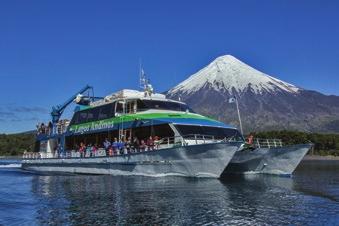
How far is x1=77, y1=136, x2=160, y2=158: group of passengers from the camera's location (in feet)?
118

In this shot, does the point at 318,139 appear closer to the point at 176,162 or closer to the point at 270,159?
the point at 270,159

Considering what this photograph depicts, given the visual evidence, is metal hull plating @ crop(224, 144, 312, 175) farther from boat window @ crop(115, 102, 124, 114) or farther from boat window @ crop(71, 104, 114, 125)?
boat window @ crop(71, 104, 114, 125)

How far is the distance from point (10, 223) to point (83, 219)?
2.57 m

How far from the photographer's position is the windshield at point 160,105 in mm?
40094

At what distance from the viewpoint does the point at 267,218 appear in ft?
64.0

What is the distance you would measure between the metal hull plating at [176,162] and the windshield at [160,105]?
460 cm

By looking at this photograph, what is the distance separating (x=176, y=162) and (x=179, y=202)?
35.0 feet

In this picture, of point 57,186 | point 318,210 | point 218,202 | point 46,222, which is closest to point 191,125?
point 57,186

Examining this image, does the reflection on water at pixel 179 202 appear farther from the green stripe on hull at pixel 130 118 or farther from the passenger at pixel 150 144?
the green stripe on hull at pixel 130 118

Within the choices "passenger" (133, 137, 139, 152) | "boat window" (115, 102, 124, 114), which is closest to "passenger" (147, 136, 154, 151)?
"passenger" (133, 137, 139, 152)

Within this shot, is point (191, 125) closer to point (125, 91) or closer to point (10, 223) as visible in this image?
point (125, 91)

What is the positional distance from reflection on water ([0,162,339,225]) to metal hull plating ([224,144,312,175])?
3.82 meters

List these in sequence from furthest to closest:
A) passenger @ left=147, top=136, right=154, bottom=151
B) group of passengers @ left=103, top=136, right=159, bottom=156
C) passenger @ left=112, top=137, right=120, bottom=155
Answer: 1. passenger @ left=112, top=137, right=120, bottom=155
2. group of passengers @ left=103, top=136, right=159, bottom=156
3. passenger @ left=147, top=136, right=154, bottom=151

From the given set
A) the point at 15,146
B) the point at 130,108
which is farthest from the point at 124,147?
the point at 15,146
